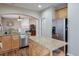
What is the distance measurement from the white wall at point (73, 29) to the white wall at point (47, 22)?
1.13 ft

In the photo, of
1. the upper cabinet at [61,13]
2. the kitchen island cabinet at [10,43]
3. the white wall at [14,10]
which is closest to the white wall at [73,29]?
the upper cabinet at [61,13]

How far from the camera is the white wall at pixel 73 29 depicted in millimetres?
2104

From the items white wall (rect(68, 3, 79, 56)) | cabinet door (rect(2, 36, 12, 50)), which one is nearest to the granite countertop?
white wall (rect(68, 3, 79, 56))

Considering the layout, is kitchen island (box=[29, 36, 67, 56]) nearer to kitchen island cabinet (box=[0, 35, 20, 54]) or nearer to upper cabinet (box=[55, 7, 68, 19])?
upper cabinet (box=[55, 7, 68, 19])

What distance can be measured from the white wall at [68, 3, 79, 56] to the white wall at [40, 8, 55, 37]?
344 mm

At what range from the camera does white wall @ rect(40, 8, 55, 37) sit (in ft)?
6.88

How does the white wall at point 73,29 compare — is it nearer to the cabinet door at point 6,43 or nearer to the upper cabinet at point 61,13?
the upper cabinet at point 61,13

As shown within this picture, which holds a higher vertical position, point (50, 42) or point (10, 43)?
point (50, 42)

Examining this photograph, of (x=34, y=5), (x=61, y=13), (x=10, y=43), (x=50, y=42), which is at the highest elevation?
(x=34, y=5)

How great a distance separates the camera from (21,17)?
2.09 m

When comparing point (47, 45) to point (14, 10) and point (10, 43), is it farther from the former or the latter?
point (10, 43)

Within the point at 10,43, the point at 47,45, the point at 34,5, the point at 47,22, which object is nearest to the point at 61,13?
the point at 47,22

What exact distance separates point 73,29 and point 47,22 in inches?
21.0

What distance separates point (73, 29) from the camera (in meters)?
2.21
